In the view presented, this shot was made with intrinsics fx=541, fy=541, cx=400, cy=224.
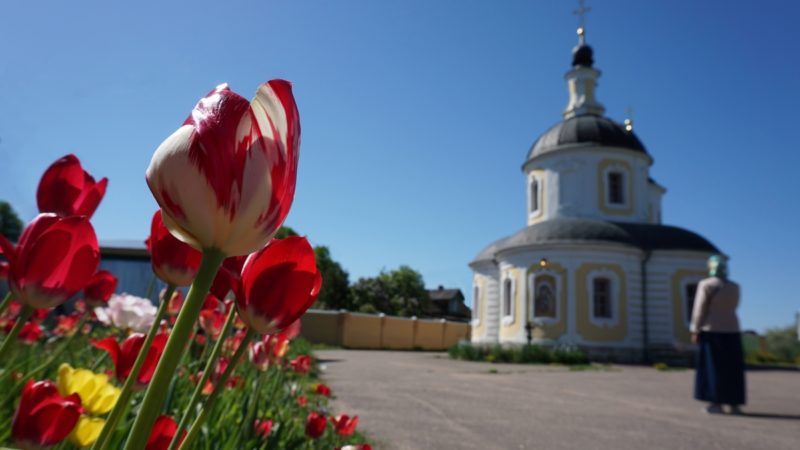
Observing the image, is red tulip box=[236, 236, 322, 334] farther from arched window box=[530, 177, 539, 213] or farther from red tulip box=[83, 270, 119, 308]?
arched window box=[530, 177, 539, 213]

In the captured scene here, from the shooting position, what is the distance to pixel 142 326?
1874 millimetres

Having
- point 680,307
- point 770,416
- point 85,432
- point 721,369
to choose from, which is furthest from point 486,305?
point 85,432

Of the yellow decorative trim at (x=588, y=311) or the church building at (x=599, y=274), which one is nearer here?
the yellow decorative trim at (x=588, y=311)

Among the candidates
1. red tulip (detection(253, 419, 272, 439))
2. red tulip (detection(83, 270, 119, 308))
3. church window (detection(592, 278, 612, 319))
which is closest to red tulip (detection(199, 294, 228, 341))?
red tulip (detection(253, 419, 272, 439))

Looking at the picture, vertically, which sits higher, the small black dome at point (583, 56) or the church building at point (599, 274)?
the small black dome at point (583, 56)

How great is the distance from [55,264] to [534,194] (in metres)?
25.5

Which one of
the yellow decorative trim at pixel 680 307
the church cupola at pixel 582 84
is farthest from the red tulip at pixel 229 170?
the church cupola at pixel 582 84

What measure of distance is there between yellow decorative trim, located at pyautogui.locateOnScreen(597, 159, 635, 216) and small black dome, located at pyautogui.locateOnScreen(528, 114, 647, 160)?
0.78 meters

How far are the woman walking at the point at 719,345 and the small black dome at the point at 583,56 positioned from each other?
2291 centimetres

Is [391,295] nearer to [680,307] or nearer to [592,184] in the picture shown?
[592,184]

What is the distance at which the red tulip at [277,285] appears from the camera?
59 cm

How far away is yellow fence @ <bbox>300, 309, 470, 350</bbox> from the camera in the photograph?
2775 centimetres

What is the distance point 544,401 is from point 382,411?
260 cm

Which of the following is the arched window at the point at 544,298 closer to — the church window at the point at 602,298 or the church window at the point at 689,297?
the church window at the point at 602,298
